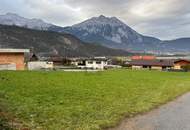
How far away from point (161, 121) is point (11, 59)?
41974 millimetres

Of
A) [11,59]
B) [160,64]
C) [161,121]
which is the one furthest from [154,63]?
[161,121]

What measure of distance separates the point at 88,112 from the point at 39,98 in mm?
5247

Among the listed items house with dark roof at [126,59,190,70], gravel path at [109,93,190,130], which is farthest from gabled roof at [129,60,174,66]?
gravel path at [109,93,190,130]

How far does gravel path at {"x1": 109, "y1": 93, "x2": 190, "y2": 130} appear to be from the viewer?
51.0 ft

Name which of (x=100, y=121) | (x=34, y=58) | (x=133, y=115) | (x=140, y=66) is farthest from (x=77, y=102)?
(x=140, y=66)

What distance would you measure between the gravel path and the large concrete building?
3767 centimetres

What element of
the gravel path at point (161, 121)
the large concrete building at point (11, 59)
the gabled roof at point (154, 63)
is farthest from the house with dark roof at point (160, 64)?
the gravel path at point (161, 121)

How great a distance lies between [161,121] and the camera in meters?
17.1

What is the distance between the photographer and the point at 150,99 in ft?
86.7

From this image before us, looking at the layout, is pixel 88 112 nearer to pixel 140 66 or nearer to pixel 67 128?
pixel 67 128

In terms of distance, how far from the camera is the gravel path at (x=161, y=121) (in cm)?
1555

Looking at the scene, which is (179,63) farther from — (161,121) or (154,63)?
(161,121)

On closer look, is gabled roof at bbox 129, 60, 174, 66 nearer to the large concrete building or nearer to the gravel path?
the large concrete building

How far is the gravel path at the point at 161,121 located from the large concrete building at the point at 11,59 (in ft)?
124
